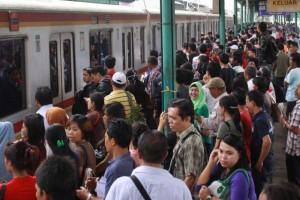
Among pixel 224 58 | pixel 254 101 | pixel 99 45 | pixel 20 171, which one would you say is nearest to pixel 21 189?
pixel 20 171

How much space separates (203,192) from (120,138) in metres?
0.62

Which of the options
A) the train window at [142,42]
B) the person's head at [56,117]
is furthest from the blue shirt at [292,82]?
the train window at [142,42]

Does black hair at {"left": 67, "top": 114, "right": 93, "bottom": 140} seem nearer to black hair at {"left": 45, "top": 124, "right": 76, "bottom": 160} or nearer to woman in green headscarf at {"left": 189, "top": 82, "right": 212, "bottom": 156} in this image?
black hair at {"left": 45, "top": 124, "right": 76, "bottom": 160}

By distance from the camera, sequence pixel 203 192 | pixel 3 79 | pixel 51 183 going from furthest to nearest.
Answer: pixel 3 79, pixel 203 192, pixel 51 183

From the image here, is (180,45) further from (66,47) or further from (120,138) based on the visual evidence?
(120,138)

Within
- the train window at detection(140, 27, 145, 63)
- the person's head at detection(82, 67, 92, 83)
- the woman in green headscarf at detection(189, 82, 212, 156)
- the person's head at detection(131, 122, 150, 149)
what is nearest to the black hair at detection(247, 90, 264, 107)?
the woman in green headscarf at detection(189, 82, 212, 156)

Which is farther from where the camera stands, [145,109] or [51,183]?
[145,109]

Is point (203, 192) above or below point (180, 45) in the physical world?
below

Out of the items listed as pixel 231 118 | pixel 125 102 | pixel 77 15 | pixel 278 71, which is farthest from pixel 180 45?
pixel 231 118

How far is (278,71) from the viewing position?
10.9 m

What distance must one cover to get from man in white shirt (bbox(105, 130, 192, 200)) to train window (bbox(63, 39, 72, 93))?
456cm

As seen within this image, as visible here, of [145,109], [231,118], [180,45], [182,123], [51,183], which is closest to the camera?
[51,183]

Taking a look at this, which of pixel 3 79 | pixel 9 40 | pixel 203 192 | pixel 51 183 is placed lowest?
pixel 203 192

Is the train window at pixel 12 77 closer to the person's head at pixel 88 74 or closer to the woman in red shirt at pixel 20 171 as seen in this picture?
the person's head at pixel 88 74
